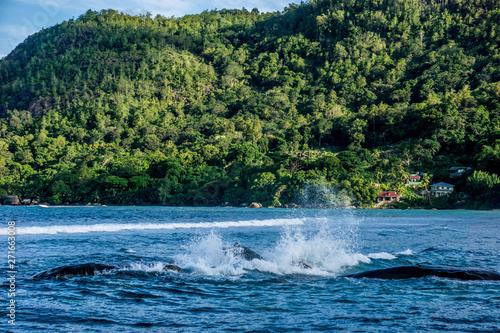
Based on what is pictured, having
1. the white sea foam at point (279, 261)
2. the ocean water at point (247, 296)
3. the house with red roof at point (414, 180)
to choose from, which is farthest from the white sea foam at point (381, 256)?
the house with red roof at point (414, 180)

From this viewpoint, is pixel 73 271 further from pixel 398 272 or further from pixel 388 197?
pixel 388 197

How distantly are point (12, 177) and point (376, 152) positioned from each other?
97925 mm

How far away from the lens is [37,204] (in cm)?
11188

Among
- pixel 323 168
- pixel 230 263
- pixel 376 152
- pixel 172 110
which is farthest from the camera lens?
pixel 172 110

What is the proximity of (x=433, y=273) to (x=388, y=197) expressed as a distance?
82.6m

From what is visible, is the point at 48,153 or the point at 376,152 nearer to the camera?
the point at 376,152

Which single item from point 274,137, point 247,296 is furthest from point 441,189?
point 247,296

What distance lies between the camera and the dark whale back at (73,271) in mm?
14469

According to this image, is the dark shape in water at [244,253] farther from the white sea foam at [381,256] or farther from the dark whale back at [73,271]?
the white sea foam at [381,256]

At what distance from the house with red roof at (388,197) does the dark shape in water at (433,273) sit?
81237 mm

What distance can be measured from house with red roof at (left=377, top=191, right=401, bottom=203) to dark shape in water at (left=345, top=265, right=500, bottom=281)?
8124 centimetres

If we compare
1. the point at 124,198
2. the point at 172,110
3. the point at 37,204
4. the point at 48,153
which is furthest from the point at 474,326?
the point at 172,110

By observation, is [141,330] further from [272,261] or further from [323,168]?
[323,168]

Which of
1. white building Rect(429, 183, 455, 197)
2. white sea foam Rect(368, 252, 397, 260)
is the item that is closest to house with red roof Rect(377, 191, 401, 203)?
white building Rect(429, 183, 455, 197)
